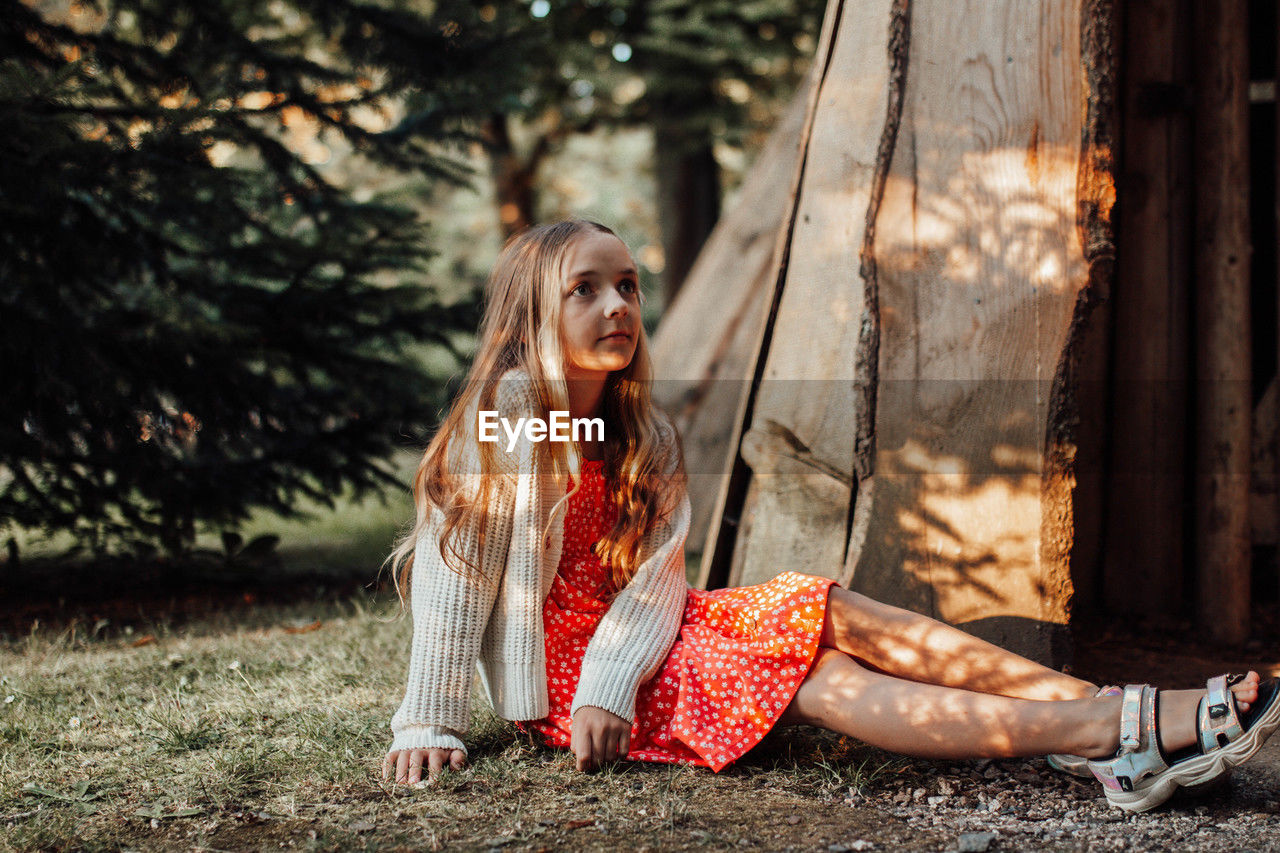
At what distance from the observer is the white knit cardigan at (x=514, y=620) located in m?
2.21

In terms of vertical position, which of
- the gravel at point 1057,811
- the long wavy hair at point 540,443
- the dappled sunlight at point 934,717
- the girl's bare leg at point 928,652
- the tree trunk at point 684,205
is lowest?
the gravel at point 1057,811

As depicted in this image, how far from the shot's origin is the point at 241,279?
4.59m

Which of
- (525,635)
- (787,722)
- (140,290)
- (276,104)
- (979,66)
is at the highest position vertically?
(276,104)

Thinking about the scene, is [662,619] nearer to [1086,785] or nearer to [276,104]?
[1086,785]

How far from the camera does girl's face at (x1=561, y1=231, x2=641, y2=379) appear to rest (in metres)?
2.38

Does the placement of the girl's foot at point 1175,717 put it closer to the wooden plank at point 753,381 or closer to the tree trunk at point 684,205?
the wooden plank at point 753,381

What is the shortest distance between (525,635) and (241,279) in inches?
121

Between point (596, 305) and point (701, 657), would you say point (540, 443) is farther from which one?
point (701, 657)

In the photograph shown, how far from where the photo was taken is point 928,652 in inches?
89.7

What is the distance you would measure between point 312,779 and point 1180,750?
1.87 m

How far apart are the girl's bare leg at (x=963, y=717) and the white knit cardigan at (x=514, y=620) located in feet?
1.35

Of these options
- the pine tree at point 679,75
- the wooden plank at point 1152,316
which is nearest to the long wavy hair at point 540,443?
the wooden plank at point 1152,316

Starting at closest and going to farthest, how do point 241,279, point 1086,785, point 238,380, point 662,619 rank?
point 1086,785 < point 662,619 < point 238,380 < point 241,279

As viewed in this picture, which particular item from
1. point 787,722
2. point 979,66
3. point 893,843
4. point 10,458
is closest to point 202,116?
point 10,458
